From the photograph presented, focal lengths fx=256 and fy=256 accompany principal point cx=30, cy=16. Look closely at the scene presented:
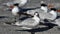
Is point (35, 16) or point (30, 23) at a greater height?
point (35, 16)

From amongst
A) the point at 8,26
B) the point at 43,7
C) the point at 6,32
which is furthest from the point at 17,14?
the point at 6,32

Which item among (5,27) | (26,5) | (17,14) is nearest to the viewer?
(5,27)

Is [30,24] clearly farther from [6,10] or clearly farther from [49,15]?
[6,10]

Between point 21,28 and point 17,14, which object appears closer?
point 21,28

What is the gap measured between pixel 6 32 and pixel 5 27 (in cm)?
50

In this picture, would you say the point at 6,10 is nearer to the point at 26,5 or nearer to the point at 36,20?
the point at 26,5

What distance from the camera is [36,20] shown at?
22.9ft

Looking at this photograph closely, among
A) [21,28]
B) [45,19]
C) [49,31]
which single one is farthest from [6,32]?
[45,19]

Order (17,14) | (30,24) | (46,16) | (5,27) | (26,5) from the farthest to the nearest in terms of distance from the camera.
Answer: (26,5)
(17,14)
(46,16)
(5,27)
(30,24)

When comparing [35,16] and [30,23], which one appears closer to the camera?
[30,23]

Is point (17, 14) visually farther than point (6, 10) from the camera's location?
No

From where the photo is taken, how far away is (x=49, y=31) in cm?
713

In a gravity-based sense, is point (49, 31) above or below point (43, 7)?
below

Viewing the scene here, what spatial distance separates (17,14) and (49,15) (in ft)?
4.48
